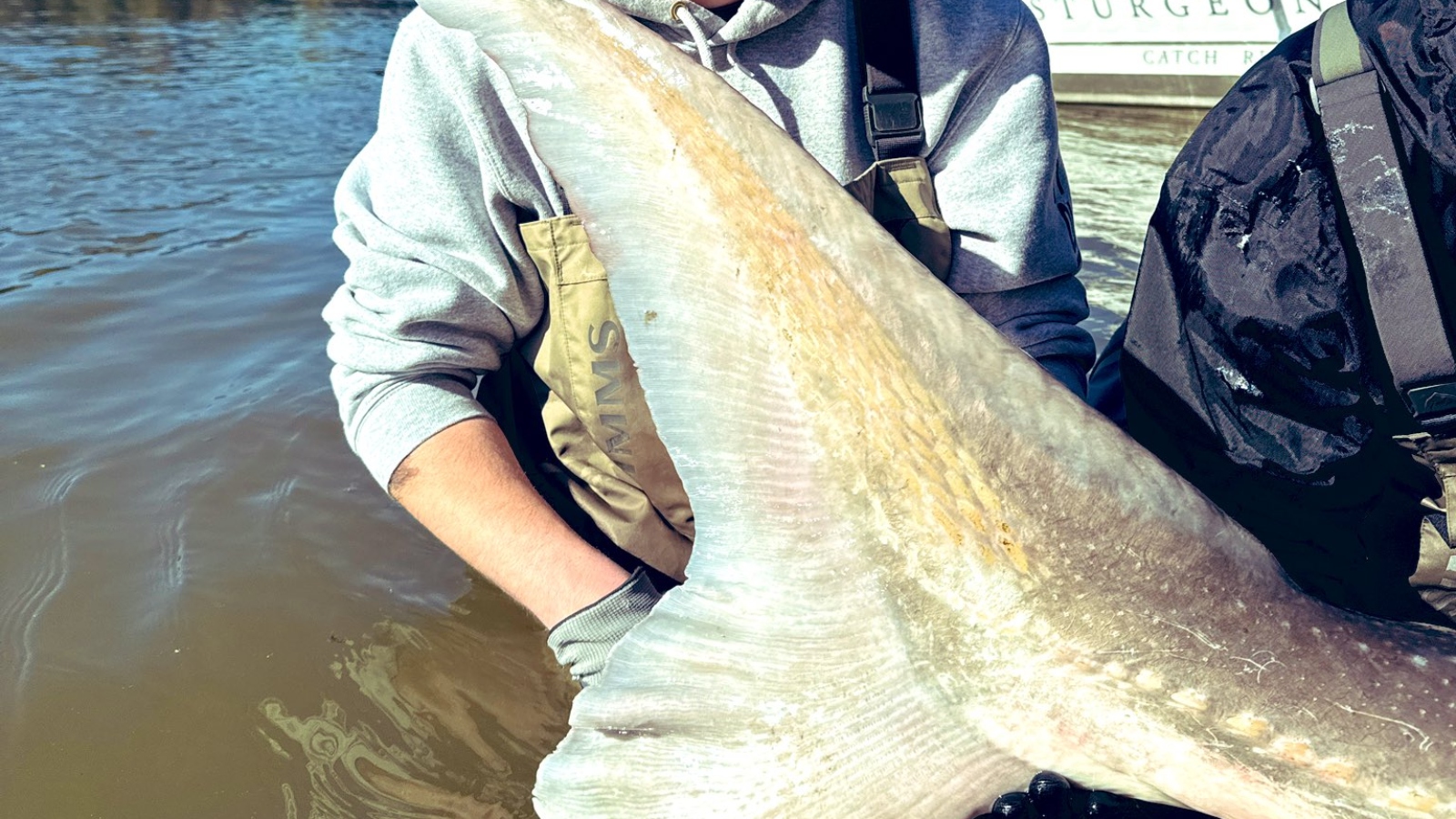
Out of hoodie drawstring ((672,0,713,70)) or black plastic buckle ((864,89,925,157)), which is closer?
hoodie drawstring ((672,0,713,70))

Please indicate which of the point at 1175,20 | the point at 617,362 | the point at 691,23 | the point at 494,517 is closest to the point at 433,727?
the point at 494,517

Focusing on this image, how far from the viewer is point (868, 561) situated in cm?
116

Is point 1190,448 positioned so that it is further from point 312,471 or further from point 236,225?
point 236,225

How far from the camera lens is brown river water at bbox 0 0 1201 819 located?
6.15 feet

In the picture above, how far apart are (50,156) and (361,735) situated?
5.42m

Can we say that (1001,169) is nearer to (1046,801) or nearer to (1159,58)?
(1046,801)

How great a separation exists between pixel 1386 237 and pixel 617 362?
3.99 feet

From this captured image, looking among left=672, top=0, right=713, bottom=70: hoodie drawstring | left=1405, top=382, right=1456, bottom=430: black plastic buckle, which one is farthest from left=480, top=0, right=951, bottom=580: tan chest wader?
left=1405, top=382, right=1456, bottom=430: black plastic buckle

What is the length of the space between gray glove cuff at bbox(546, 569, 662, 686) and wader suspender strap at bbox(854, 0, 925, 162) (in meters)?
0.84

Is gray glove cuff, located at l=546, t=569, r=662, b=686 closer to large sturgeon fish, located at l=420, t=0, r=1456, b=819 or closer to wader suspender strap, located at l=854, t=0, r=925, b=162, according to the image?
large sturgeon fish, located at l=420, t=0, r=1456, b=819

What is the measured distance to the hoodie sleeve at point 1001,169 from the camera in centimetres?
185

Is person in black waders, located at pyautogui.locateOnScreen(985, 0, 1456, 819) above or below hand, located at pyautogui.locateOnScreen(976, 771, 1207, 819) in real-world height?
above

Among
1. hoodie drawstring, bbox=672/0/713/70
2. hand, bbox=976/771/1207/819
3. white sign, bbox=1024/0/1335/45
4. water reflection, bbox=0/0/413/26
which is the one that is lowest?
water reflection, bbox=0/0/413/26

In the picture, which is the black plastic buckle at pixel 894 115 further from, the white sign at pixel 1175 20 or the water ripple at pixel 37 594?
the white sign at pixel 1175 20
